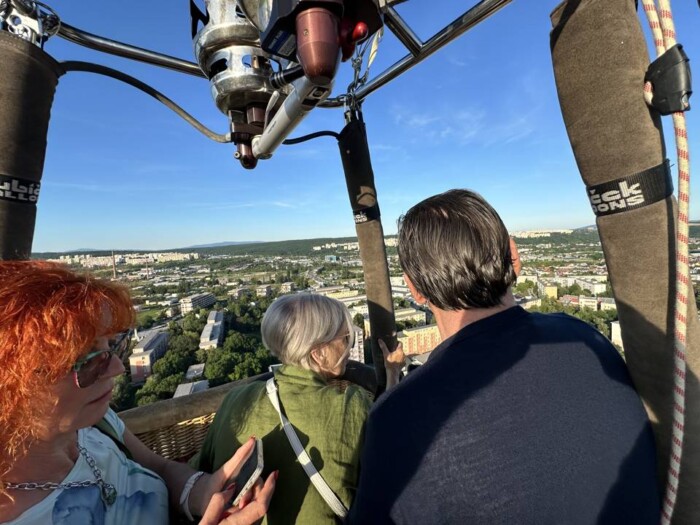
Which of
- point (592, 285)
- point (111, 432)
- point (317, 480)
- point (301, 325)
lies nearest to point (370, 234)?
point (301, 325)

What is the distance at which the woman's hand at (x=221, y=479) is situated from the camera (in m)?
0.80

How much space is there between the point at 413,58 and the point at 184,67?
2.72 ft

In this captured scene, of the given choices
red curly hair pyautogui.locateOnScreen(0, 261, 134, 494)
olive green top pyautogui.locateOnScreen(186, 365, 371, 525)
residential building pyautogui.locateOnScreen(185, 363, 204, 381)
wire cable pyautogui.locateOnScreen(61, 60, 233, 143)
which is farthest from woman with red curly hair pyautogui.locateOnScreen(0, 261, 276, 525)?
residential building pyautogui.locateOnScreen(185, 363, 204, 381)

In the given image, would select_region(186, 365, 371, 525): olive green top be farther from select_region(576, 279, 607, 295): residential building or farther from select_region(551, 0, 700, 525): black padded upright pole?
select_region(576, 279, 607, 295): residential building

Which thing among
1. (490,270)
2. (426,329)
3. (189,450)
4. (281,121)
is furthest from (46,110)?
(426,329)

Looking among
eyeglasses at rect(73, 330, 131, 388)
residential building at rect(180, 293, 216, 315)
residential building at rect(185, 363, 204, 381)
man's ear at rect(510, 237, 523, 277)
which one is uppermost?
man's ear at rect(510, 237, 523, 277)

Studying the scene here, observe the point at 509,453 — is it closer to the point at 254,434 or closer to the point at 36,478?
the point at 254,434

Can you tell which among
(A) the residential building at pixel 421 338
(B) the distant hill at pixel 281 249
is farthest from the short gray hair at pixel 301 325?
(B) the distant hill at pixel 281 249

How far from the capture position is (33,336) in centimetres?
56

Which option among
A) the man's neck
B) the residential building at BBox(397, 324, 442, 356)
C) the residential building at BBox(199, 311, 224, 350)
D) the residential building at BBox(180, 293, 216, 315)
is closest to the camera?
the man's neck

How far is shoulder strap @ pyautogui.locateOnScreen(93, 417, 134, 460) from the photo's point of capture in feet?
2.95

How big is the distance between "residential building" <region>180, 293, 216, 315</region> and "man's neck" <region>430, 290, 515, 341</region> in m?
7.64

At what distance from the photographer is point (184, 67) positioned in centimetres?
130

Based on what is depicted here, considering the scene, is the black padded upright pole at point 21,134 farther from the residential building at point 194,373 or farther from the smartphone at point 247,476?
the residential building at point 194,373
